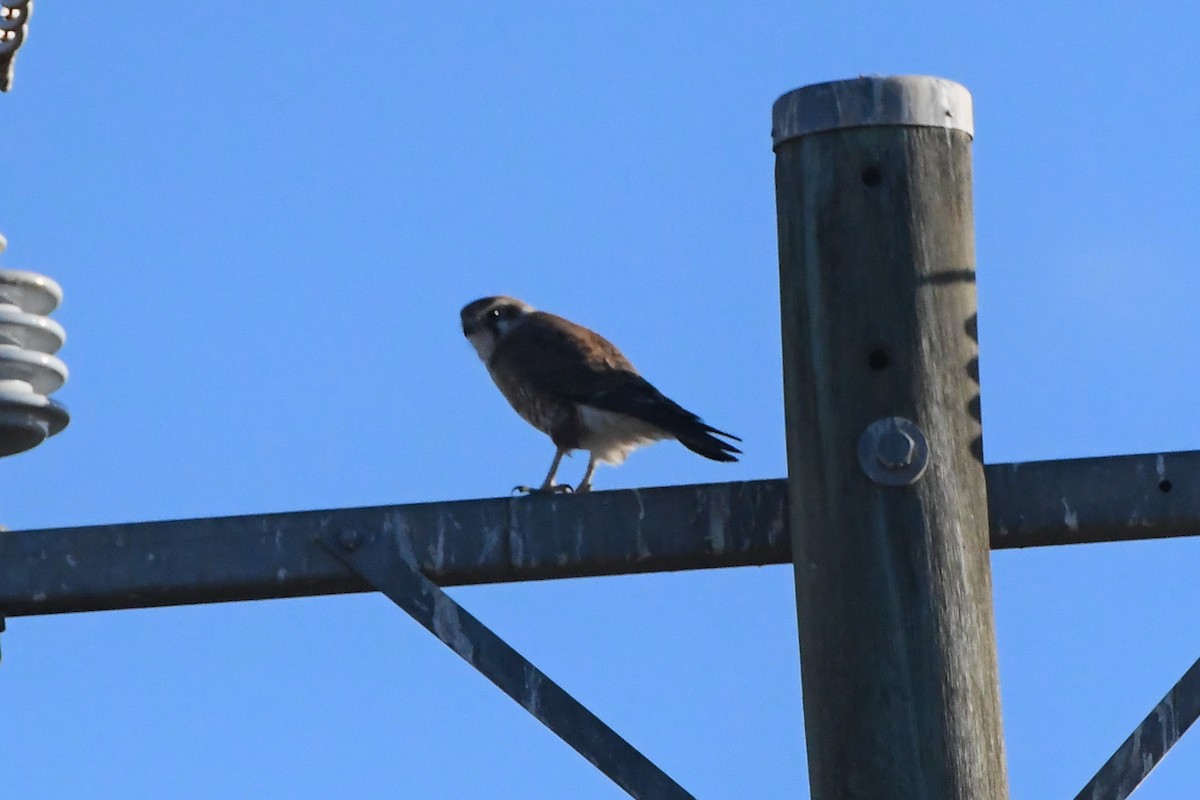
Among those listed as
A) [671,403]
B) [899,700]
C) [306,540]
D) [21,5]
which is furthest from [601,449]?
[899,700]

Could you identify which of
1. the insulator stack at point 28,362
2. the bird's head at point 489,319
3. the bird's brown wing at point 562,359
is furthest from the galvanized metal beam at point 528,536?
Answer: the bird's head at point 489,319

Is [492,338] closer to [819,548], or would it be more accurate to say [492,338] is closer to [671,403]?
[671,403]

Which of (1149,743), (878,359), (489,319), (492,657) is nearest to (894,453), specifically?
(878,359)

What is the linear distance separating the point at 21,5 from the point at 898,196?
2120mm

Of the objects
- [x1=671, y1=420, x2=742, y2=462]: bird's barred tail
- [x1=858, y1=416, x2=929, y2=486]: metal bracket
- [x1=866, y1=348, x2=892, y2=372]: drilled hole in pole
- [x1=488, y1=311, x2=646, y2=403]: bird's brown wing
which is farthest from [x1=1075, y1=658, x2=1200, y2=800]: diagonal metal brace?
[x1=488, y1=311, x2=646, y2=403]: bird's brown wing

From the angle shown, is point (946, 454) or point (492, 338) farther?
point (492, 338)

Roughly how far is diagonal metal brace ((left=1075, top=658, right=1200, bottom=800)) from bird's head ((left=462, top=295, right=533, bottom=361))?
348 cm

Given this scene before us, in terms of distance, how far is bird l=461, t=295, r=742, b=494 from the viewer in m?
4.71

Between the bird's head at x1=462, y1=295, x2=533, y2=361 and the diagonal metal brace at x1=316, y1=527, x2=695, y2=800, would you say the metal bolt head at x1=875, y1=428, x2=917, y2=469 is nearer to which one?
the diagonal metal brace at x1=316, y1=527, x2=695, y2=800

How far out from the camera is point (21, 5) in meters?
4.07

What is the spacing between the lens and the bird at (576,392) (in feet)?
15.4

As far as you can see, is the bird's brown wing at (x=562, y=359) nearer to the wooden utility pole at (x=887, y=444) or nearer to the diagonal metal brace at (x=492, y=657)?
the diagonal metal brace at (x=492, y=657)

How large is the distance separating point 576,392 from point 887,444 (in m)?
2.61

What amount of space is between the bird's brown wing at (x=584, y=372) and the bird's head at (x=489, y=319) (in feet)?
0.50
